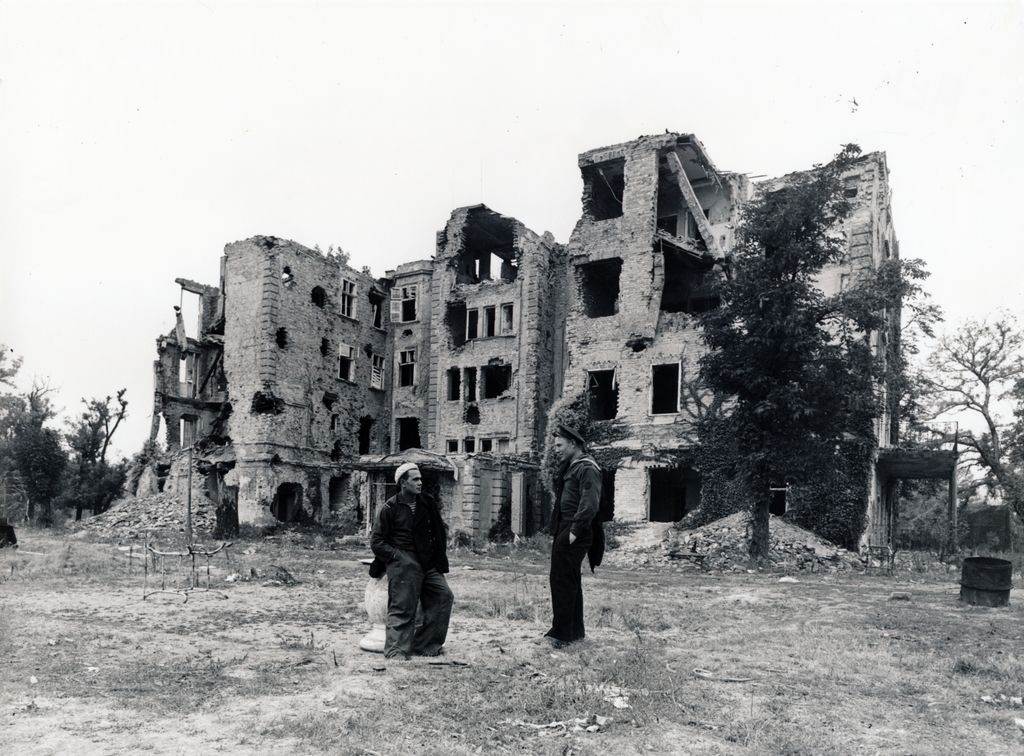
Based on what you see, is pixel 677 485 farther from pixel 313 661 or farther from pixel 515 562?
pixel 313 661

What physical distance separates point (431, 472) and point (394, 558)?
21548 millimetres

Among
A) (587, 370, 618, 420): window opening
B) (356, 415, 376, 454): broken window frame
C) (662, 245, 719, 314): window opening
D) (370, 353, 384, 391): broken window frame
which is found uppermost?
(662, 245, 719, 314): window opening

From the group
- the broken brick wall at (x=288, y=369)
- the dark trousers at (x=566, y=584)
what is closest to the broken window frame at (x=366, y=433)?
the broken brick wall at (x=288, y=369)

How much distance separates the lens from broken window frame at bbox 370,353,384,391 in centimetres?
3775

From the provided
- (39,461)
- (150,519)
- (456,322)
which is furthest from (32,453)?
(456,322)

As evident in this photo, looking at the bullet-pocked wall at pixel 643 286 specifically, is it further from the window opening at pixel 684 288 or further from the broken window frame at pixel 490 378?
the broken window frame at pixel 490 378

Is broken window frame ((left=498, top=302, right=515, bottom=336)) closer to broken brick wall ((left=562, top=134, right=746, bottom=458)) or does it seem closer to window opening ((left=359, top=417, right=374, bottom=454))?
broken brick wall ((left=562, top=134, right=746, bottom=458))

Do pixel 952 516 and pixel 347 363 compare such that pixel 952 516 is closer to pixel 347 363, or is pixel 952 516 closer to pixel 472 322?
pixel 472 322

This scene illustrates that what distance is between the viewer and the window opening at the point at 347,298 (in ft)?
120

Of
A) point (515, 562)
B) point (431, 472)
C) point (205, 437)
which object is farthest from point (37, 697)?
point (205, 437)

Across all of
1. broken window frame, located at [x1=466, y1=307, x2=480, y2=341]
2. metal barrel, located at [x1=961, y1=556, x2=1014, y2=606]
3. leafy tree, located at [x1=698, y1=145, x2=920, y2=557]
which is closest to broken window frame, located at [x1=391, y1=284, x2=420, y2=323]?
broken window frame, located at [x1=466, y1=307, x2=480, y2=341]

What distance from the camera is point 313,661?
23.1ft

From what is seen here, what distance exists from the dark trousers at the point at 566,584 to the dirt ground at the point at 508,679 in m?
0.20

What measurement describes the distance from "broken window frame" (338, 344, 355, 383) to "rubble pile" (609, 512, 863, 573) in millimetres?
16211
